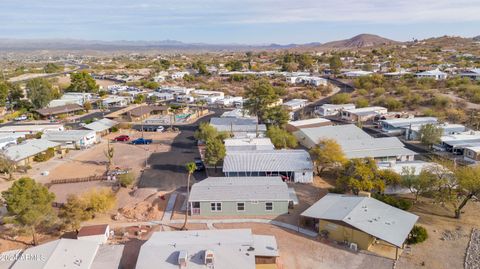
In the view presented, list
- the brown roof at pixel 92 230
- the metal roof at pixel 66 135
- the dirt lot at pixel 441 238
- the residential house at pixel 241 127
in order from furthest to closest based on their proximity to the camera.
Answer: the residential house at pixel 241 127 → the metal roof at pixel 66 135 → the brown roof at pixel 92 230 → the dirt lot at pixel 441 238

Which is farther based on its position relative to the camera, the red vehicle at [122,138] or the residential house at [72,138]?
the red vehicle at [122,138]

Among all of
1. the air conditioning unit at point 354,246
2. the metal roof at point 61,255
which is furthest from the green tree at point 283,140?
the metal roof at point 61,255

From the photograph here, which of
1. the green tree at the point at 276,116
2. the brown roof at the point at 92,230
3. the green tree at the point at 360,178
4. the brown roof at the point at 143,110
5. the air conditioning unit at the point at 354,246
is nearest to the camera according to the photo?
the air conditioning unit at the point at 354,246

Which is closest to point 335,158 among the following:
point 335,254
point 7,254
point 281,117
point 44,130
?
point 335,254

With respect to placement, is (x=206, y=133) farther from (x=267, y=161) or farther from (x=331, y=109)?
(x=331, y=109)

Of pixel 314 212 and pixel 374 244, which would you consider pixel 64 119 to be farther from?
pixel 374 244

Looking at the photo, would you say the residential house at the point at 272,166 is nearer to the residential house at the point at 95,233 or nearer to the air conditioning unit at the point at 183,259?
the residential house at the point at 95,233
